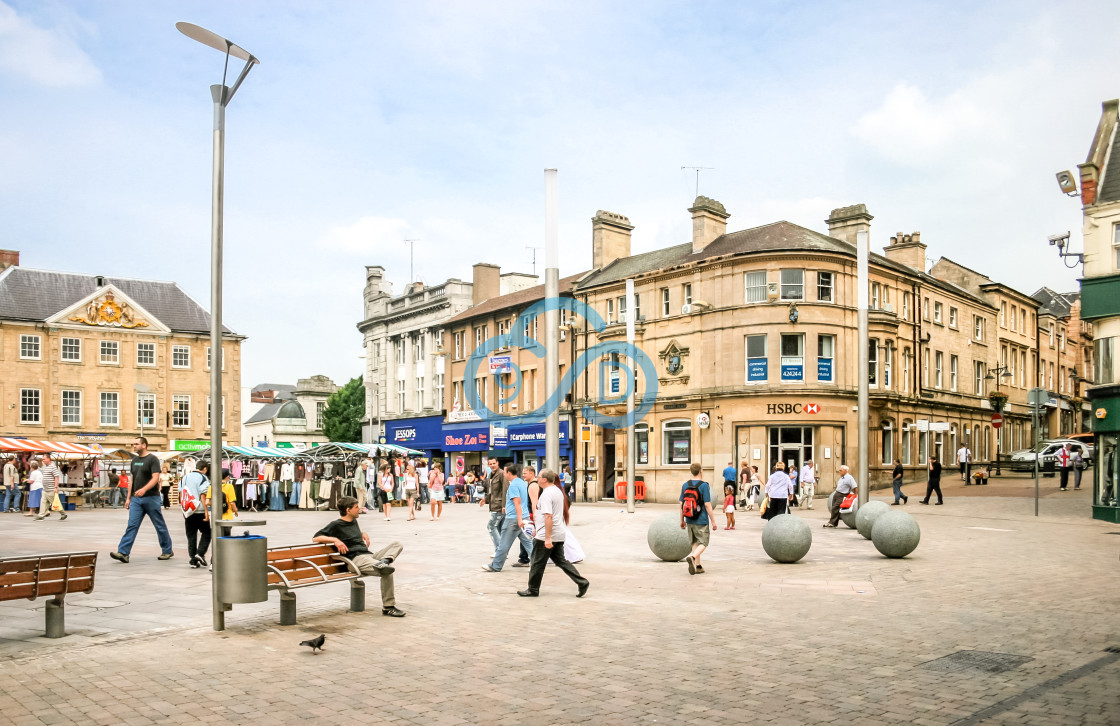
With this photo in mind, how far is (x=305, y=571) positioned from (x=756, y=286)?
1277 inches

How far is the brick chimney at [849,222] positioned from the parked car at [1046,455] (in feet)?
41.8

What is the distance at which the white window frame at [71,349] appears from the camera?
56.9 meters

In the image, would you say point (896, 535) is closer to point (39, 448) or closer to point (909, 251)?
point (39, 448)

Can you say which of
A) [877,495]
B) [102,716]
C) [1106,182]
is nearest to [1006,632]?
[102,716]

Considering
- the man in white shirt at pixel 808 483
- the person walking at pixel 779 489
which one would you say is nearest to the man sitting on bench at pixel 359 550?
the person walking at pixel 779 489

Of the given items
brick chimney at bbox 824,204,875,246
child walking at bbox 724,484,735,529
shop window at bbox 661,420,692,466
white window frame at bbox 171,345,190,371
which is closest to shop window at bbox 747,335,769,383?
shop window at bbox 661,420,692,466

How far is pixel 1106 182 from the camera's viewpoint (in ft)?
91.2

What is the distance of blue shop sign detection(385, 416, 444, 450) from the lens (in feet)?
190

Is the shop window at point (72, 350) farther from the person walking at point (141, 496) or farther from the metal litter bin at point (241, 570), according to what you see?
the metal litter bin at point (241, 570)

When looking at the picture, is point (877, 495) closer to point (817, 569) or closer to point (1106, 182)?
point (1106, 182)

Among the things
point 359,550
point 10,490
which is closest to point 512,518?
point 359,550

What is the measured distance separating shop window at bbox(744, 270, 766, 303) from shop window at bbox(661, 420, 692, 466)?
6.06 meters

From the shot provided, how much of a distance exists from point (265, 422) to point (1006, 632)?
103 meters

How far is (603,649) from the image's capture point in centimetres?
855
